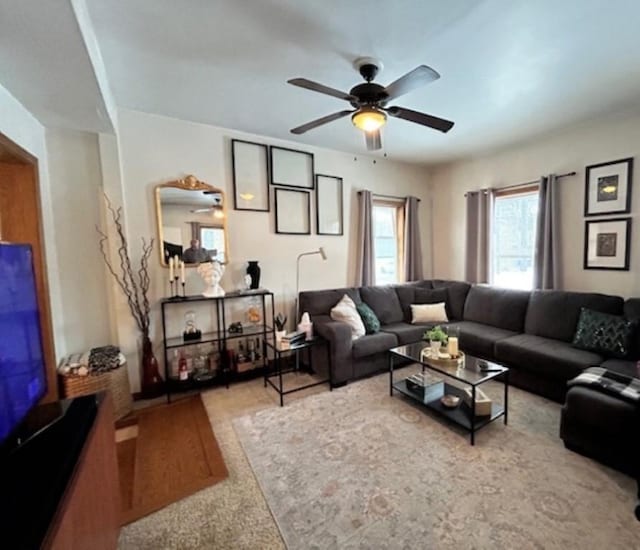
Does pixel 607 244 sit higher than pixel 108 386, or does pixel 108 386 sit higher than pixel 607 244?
pixel 607 244

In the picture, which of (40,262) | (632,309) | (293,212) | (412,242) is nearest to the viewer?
(40,262)

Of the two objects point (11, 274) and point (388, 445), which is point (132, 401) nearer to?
A: point (11, 274)

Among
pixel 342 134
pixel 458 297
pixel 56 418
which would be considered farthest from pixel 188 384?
pixel 458 297

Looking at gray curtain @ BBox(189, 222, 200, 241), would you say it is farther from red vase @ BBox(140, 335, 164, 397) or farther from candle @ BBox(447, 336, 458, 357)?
candle @ BBox(447, 336, 458, 357)

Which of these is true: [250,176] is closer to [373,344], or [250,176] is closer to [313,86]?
[313,86]

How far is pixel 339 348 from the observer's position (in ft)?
9.99

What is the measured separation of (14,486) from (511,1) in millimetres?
2912

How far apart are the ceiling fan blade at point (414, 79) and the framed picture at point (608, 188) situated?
279 centimetres

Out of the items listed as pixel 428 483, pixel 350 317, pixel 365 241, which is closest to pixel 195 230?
pixel 350 317

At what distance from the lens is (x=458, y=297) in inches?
168

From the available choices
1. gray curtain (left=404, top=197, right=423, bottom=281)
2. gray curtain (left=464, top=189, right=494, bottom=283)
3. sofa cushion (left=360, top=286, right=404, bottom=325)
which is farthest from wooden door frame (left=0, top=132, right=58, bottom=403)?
gray curtain (left=464, top=189, right=494, bottom=283)

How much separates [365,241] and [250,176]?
1740 mm

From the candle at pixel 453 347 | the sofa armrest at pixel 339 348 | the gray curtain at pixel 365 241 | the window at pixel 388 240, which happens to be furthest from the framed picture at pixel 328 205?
the candle at pixel 453 347

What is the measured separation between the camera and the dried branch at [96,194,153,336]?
109 inches
